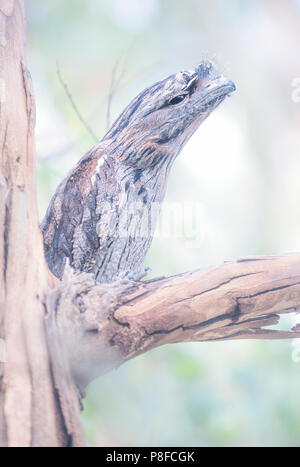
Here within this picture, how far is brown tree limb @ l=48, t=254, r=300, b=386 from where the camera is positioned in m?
1.09

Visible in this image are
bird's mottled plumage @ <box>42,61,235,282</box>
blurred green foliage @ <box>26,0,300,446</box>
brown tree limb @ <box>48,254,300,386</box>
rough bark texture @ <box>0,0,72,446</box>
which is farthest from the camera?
blurred green foliage @ <box>26,0,300,446</box>

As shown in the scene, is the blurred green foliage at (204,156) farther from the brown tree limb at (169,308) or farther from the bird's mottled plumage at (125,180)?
the brown tree limb at (169,308)

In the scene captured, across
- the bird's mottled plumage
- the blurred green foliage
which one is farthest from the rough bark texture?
the blurred green foliage

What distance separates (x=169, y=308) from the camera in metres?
1.16

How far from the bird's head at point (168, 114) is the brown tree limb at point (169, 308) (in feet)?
2.18

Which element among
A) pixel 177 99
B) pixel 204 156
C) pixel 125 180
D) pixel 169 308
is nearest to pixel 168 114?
pixel 177 99

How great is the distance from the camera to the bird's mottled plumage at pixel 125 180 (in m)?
1.71

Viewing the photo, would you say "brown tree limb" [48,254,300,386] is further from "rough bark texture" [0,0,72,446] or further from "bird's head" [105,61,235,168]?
"bird's head" [105,61,235,168]

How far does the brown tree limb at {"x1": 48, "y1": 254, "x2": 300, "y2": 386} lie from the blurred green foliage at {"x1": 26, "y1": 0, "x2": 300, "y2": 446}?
125 cm

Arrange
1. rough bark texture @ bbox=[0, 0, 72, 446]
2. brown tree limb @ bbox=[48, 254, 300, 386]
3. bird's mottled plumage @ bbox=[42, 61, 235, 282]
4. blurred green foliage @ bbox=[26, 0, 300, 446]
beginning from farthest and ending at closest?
1. blurred green foliage @ bbox=[26, 0, 300, 446]
2. bird's mottled plumage @ bbox=[42, 61, 235, 282]
3. brown tree limb @ bbox=[48, 254, 300, 386]
4. rough bark texture @ bbox=[0, 0, 72, 446]

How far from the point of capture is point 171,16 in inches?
143

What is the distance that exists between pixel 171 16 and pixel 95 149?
2332mm
